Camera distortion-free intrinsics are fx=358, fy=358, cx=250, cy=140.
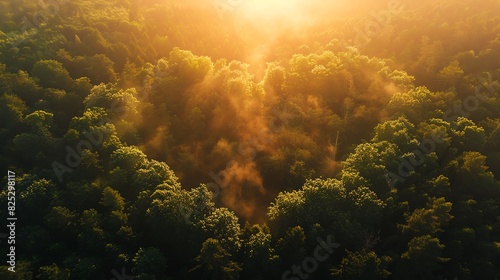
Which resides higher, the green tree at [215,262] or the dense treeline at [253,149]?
the dense treeline at [253,149]

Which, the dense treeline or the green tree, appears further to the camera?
the dense treeline

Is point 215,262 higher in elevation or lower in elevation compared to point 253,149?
lower

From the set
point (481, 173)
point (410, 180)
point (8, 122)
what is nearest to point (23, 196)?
point (8, 122)

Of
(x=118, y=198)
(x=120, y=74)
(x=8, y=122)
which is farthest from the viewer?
(x=120, y=74)

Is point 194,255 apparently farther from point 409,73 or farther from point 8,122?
point 409,73

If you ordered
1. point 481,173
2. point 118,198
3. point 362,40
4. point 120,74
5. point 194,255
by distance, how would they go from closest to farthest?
point 194,255
point 118,198
point 481,173
point 120,74
point 362,40

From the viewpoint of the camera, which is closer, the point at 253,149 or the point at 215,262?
the point at 215,262

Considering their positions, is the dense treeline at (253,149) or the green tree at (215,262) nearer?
the green tree at (215,262)

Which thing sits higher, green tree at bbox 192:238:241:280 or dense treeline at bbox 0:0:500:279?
dense treeline at bbox 0:0:500:279
